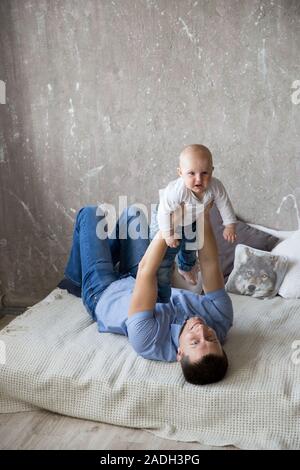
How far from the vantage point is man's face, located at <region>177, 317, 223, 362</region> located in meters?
2.05

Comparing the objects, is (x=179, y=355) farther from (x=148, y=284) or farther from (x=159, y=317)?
(x=148, y=284)

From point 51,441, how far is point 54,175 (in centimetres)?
170

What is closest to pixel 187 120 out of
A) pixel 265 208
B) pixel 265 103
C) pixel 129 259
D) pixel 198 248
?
pixel 265 103

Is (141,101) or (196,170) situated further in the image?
(141,101)

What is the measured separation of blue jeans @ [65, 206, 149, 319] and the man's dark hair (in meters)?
0.68

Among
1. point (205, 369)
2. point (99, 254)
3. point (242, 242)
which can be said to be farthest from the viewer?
point (242, 242)

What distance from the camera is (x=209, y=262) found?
227cm

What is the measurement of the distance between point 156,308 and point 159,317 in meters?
0.07

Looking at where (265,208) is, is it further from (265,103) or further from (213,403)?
(213,403)

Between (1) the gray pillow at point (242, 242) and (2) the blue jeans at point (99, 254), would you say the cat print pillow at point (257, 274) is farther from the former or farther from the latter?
(2) the blue jeans at point (99, 254)

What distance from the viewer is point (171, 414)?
2.08 metres

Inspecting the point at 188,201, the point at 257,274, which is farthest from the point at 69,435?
the point at 257,274

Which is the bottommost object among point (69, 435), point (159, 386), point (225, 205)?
point (69, 435)

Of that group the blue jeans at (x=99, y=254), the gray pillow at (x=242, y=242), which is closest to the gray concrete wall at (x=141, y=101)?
the gray pillow at (x=242, y=242)
